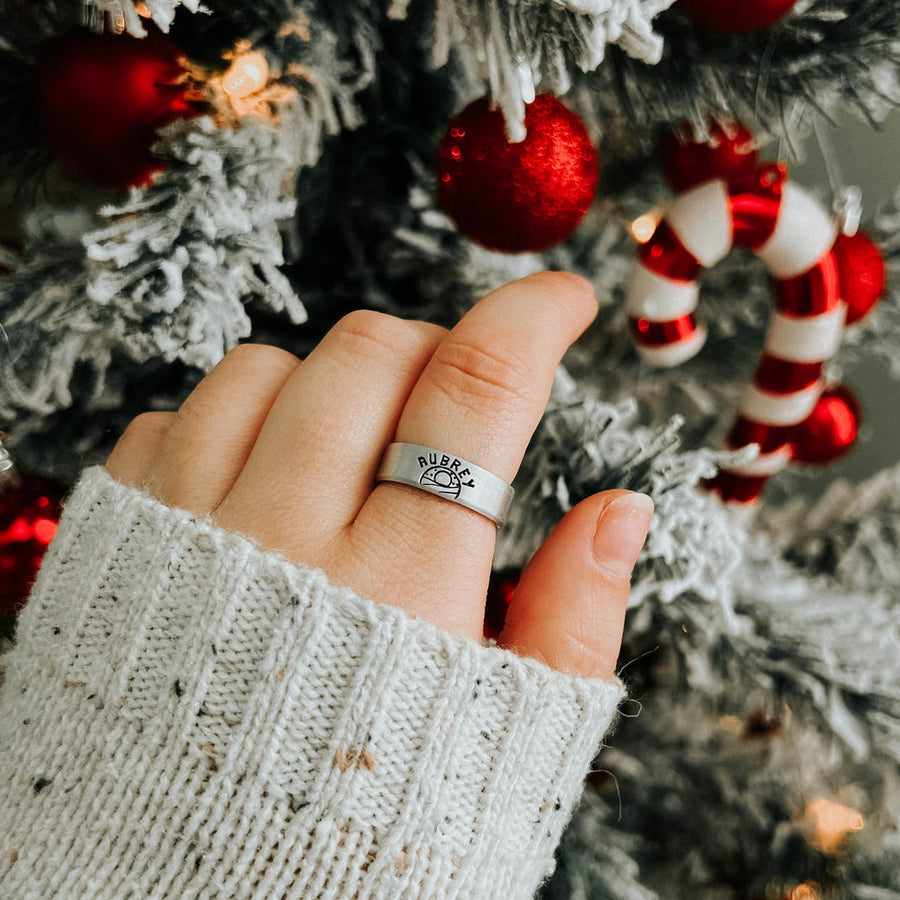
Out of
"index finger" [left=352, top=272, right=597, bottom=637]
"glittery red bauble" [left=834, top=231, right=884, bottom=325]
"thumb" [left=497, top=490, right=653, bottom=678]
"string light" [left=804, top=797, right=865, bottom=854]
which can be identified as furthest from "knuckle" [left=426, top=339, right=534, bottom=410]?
"string light" [left=804, top=797, right=865, bottom=854]

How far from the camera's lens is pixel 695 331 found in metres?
0.70

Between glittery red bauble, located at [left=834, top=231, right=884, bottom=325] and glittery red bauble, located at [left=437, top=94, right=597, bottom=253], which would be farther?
glittery red bauble, located at [left=834, top=231, right=884, bottom=325]

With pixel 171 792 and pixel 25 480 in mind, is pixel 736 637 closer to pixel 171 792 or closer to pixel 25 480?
pixel 171 792

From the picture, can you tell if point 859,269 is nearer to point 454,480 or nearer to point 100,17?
point 454,480

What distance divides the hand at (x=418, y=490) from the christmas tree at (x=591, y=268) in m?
0.07

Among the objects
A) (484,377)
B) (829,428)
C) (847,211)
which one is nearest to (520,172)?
(484,377)

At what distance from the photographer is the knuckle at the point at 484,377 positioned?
479 mm

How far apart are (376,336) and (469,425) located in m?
0.11

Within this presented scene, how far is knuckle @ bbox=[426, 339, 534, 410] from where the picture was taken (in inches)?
18.9

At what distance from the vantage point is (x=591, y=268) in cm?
78

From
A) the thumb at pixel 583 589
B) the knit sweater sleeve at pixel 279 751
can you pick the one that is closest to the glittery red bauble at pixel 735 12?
the thumb at pixel 583 589

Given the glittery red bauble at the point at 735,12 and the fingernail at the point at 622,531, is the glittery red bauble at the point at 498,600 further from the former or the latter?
the glittery red bauble at the point at 735,12

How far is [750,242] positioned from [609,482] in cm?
28

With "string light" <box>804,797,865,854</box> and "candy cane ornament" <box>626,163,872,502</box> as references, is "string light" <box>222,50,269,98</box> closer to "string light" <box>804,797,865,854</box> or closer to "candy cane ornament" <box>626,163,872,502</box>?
"candy cane ornament" <box>626,163,872,502</box>
